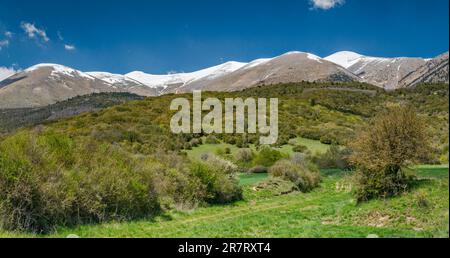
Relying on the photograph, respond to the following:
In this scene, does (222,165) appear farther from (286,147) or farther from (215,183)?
(286,147)

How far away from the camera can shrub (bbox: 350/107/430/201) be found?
21500 millimetres

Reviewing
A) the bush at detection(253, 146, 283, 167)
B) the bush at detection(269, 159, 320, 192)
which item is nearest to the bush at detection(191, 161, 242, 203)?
the bush at detection(269, 159, 320, 192)

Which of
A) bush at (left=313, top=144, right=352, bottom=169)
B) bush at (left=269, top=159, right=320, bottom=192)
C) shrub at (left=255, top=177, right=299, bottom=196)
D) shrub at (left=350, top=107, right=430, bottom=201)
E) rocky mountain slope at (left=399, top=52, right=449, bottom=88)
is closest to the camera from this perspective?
rocky mountain slope at (left=399, top=52, right=449, bottom=88)

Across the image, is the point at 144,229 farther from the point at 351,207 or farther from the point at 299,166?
the point at 299,166

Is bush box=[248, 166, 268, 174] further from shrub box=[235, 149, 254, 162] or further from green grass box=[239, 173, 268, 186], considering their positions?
green grass box=[239, 173, 268, 186]

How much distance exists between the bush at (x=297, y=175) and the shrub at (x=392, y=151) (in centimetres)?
1785

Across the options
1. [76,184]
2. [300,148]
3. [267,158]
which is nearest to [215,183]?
[76,184]

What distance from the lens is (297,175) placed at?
41.3 meters

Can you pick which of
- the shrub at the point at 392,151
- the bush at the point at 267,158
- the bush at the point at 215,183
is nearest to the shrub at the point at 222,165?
the bush at the point at 215,183

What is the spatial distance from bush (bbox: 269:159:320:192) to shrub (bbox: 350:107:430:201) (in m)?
17.9

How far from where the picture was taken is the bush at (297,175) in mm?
40250

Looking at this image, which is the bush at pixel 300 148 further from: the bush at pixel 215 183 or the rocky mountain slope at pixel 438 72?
the rocky mountain slope at pixel 438 72
